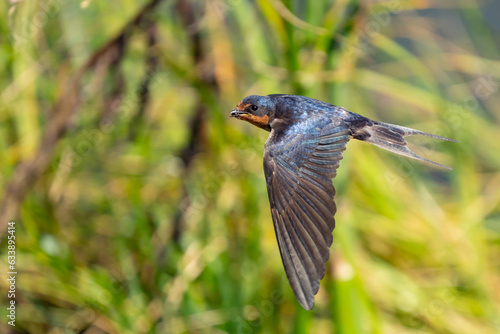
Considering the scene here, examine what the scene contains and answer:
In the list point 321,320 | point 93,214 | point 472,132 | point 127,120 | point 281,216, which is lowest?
point 321,320

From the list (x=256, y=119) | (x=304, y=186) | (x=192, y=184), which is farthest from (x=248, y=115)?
(x=192, y=184)

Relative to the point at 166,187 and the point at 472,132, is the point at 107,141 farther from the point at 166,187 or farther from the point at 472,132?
the point at 472,132

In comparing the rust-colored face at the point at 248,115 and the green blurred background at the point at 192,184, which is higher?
the rust-colored face at the point at 248,115

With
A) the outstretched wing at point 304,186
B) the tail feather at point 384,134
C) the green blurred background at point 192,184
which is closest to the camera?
the outstretched wing at point 304,186

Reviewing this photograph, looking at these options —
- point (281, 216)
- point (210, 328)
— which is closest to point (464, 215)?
point (210, 328)

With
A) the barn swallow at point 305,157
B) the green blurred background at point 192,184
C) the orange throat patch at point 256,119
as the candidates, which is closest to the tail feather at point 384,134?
the barn swallow at point 305,157

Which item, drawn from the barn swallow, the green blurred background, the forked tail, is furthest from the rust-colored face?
the green blurred background

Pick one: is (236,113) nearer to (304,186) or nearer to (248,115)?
(248,115)

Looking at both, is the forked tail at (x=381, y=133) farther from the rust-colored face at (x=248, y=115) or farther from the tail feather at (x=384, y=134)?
the rust-colored face at (x=248, y=115)
